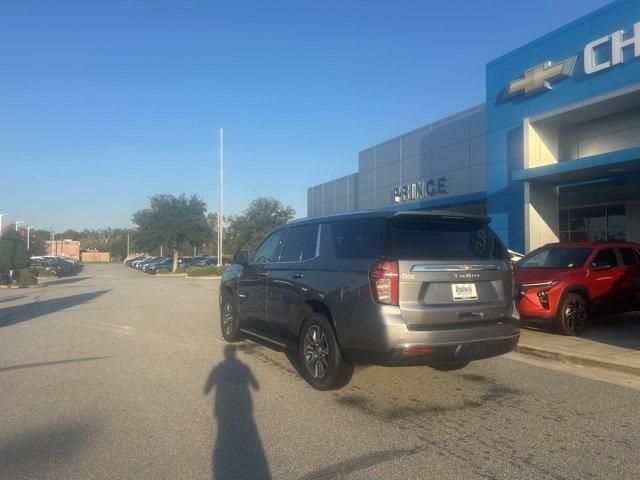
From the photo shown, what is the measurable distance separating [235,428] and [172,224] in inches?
1678

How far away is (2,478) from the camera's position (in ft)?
11.9

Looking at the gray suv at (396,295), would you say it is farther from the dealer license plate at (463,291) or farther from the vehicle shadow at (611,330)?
the vehicle shadow at (611,330)

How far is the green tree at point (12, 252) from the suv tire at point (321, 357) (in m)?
31.9

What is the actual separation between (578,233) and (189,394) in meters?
16.8

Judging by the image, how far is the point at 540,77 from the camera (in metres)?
16.0

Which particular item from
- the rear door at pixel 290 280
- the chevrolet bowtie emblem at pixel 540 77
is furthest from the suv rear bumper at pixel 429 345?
the chevrolet bowtie emblem at pixel 540 77

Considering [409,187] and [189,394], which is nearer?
[189,394]

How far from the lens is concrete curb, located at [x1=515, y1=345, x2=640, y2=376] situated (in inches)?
246

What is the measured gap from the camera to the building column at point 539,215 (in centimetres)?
1617

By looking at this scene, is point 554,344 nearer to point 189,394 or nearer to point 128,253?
point 189,394

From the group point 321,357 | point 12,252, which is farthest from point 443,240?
point 12,252

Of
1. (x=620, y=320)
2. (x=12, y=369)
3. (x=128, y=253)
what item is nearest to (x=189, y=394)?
(x=12, y=369)

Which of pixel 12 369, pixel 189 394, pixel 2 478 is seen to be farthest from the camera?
pixel 12 369

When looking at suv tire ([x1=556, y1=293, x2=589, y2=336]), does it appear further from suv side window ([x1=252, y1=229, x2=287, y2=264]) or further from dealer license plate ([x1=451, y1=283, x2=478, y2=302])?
suv side window ([x1=252, y1=229, x2=287, y2=264])
